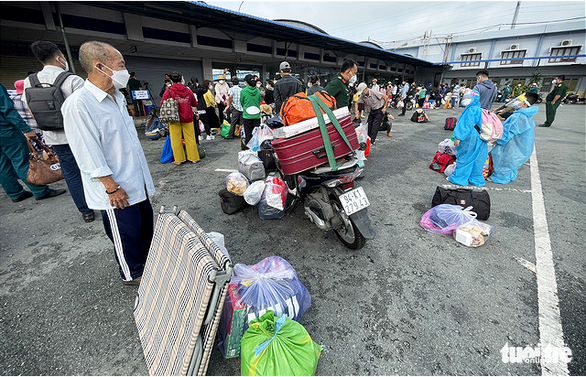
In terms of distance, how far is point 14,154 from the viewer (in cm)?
384

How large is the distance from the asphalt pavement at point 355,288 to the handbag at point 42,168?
37 cm

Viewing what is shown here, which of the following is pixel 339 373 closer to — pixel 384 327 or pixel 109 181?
pixel 384 327

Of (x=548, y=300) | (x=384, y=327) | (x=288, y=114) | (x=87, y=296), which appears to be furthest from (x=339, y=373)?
(x=288, y=114)

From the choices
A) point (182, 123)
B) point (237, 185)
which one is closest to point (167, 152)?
point (182, 123)

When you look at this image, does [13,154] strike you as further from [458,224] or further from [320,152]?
[458,224]

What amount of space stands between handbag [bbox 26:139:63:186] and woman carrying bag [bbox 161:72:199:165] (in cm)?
202

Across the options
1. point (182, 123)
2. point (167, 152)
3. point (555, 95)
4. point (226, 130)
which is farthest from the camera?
point (555, 95)

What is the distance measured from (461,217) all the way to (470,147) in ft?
6.80

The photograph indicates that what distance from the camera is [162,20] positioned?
35.2 ft

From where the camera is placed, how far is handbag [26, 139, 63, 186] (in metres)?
3.96

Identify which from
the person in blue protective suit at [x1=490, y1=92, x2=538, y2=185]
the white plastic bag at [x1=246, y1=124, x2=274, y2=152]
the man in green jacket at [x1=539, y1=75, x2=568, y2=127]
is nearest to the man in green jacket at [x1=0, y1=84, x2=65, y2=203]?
the white plastic bag at [x1=246, y1=124, x2=274, y2=152]

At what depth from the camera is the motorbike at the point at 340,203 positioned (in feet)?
8.44

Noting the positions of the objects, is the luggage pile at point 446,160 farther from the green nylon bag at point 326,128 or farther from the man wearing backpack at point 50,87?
the man wearing backpack at point 50,87

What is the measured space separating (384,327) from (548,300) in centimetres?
152
